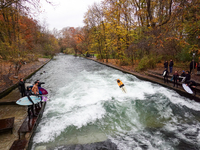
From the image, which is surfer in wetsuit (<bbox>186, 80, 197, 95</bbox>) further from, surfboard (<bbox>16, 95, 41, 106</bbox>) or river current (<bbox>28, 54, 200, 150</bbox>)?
surfboard (<bbox>16, 95, 41, 106</bbox>)

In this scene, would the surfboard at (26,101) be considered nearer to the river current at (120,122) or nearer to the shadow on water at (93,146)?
the river current at (120,122)

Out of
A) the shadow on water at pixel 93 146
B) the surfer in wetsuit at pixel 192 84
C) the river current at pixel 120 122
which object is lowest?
the shadow on water at pixel 93 146

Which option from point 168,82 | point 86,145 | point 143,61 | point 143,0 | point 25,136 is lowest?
point 86,145

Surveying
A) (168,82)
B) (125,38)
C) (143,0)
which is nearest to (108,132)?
(168,82)

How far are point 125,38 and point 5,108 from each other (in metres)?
18.1

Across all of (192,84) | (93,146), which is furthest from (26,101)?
(192,84)

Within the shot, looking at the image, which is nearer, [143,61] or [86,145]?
[86,145]

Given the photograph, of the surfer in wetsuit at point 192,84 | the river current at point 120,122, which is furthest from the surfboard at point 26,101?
the surfer in wetsuit at point 192,84

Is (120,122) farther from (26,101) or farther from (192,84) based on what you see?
(192,84)

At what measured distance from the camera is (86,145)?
4910 mm

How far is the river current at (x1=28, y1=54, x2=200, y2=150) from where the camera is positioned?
4.96 meters

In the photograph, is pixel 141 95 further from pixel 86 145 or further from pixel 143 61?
pixel 143 61

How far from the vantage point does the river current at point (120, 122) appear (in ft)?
16.3

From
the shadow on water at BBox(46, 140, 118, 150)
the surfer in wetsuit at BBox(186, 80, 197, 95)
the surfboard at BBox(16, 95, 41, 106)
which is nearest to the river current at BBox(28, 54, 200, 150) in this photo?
the shadow on water at BBox(46, 140, 118, 150)
